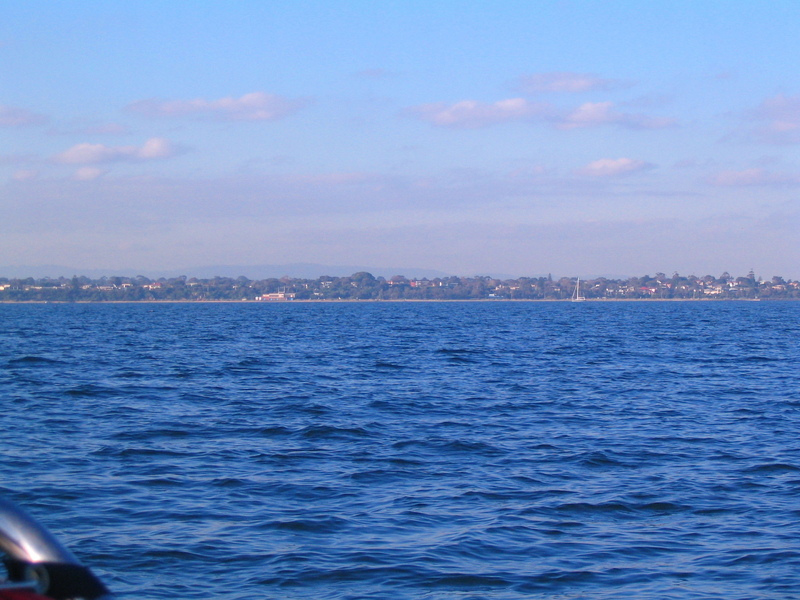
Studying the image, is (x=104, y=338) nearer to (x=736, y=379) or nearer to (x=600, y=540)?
(x=736, y=379)

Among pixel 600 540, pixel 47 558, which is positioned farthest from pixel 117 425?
pixel 47 558

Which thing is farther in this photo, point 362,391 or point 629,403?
point 362,391

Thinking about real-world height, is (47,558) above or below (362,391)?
above

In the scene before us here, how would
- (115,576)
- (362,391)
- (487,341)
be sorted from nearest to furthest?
(115,576), (362,391), (487,341)

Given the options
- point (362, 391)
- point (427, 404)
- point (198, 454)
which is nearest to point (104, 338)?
point (362, 391)

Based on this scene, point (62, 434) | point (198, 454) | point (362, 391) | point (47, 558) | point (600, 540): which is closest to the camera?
point (47, 558)

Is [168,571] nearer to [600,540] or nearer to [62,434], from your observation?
[600,540]

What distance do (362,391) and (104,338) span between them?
40529 mm

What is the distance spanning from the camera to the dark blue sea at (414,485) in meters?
9.69

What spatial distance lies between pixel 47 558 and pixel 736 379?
32.2 metres

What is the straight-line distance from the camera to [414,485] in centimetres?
1386

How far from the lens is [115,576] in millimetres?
9484

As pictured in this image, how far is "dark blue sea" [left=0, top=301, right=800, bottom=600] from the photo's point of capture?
9688 millimetres

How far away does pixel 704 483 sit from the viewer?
46.3 feet
